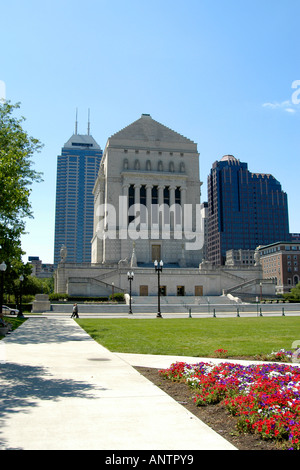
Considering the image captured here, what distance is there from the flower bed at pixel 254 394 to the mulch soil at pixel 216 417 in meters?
0.13

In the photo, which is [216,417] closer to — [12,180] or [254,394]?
[254,394]

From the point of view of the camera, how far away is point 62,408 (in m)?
7.73

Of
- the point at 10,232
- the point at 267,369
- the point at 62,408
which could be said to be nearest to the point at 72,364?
the point at 62,408

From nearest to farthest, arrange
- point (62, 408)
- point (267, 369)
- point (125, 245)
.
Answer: point (62, 408) < point (267, 369) < point (125, 245)

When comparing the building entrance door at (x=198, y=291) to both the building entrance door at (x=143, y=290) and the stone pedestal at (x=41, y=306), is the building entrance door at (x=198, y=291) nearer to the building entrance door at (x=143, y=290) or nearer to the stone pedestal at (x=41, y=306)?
the building entrance door at (x=143, y=290)

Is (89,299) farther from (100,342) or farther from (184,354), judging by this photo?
(184,354)

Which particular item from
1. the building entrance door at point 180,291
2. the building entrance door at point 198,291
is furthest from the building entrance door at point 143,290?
the building entrance door at point 198,291

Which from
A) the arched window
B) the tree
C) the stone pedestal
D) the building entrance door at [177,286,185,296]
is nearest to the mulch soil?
the tree

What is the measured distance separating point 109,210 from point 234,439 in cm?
7263

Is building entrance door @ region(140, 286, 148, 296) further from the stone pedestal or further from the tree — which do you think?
the tree

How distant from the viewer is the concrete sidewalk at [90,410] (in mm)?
5797

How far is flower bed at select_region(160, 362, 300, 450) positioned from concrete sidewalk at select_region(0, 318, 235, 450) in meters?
0.78

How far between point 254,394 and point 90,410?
3193 millimetres

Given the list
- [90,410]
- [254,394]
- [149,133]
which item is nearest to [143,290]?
[149,133]
